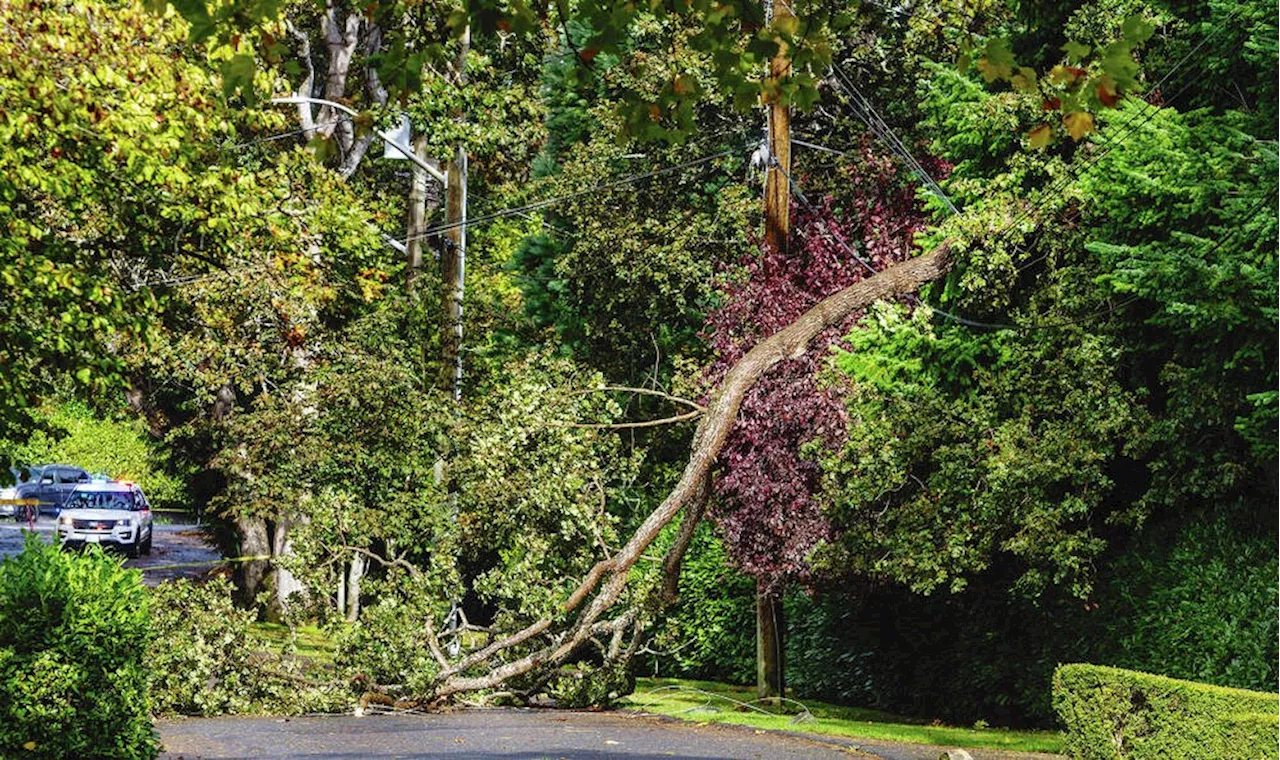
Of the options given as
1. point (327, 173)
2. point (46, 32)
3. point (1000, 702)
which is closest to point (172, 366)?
point (327, 173)

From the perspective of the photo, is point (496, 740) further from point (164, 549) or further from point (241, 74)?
point (164, 549)

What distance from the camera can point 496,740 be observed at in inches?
652

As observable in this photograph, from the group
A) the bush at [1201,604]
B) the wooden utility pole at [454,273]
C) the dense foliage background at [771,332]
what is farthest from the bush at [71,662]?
the wooden utility pole at [454,273]

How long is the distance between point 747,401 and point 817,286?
106 inches

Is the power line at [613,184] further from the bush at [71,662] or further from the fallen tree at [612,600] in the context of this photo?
the bush at [71,662]

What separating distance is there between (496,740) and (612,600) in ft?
10.8

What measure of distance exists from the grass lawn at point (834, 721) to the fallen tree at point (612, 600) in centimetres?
200

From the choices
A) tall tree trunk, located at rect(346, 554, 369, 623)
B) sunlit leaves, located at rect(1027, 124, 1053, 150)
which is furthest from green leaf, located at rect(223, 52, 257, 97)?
tall tree trunk, located at rect(346, 554, 369, 623)

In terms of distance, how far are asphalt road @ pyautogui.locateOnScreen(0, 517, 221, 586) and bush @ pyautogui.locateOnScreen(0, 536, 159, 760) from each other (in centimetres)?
2944

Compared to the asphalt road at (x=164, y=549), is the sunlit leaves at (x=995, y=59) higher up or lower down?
higher up

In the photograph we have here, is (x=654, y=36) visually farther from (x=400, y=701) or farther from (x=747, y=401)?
(x=400, y=701)

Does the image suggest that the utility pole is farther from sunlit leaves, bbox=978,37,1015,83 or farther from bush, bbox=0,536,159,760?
sunlit leaves, bbox=978,37,1015,83

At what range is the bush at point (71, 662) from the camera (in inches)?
476

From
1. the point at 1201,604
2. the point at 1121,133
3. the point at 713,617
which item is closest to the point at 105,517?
the point at 713,617
